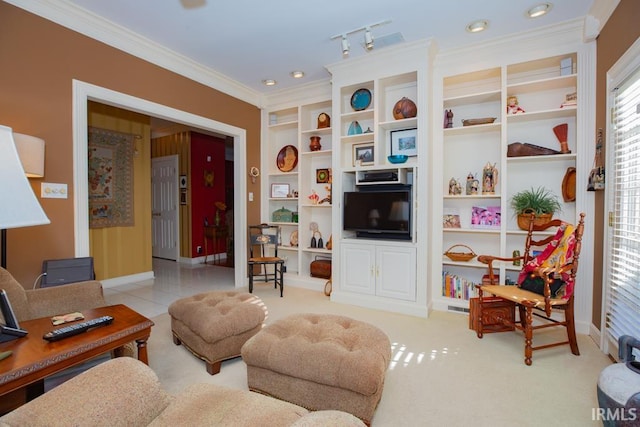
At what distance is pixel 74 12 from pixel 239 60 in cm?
154

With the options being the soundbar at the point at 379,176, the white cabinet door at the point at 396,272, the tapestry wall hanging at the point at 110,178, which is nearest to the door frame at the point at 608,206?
the white cabinet door at the point at 396,272

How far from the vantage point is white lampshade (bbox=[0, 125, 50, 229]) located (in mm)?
1007

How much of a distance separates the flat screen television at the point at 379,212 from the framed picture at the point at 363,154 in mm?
381

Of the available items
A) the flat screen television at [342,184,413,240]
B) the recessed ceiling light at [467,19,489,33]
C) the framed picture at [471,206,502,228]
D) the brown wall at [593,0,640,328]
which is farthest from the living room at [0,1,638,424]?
the flat screen television at [342,184,413,240]

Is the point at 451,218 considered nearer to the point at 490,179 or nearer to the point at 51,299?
Answer: the point at 490,179

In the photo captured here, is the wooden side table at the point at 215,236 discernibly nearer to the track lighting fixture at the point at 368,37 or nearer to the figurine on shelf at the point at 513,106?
the track lighting fixture at the point at 368,37

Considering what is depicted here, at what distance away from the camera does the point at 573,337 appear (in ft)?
8.04

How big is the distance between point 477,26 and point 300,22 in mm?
1690

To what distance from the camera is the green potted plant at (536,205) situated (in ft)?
10.0

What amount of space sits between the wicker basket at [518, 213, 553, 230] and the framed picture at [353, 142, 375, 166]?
1741mm

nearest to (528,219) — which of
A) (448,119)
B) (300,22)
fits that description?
(448,119)

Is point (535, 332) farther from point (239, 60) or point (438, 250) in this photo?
point (239, 60)

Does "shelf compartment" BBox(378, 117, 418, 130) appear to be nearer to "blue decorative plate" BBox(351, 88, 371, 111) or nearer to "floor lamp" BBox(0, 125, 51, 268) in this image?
"blue decorative plate" BBox(351, 88, 371, 111)

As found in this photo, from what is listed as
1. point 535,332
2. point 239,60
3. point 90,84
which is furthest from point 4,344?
point 535,332
